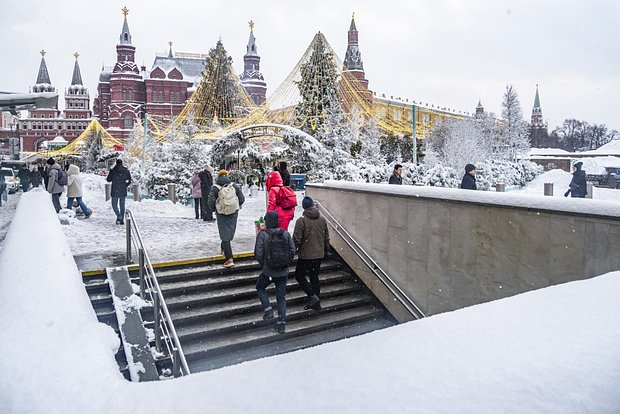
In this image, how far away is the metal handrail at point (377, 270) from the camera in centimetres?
805

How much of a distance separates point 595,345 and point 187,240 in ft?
31.2

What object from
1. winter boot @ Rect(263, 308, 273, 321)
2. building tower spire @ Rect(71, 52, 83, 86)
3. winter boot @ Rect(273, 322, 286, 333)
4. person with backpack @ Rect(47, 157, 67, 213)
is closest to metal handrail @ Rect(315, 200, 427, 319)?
winter boot @ Rect(273, 322, 286, 333)

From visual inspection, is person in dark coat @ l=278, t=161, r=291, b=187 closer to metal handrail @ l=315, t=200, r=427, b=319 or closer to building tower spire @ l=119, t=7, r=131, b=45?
metal handrail @ l=315, t=200, r=427, b=319

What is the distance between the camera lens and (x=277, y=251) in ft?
21.2

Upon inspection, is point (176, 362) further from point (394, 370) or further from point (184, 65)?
point (184, 65)

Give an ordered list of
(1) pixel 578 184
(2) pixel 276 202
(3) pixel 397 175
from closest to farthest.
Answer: (2) pixel 276 202, (1) pixel 578 184, (3) pixel 397 175

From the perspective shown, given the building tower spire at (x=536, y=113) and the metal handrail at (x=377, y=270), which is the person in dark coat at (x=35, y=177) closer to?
the metal handrail at (x=377, y=270)

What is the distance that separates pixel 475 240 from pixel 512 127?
43338mm

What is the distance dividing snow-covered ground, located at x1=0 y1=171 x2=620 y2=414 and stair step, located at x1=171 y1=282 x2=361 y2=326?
4.76m

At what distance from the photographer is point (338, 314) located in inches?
314

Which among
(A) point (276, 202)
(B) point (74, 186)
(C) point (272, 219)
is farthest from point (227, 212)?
(B) point (74, 186)

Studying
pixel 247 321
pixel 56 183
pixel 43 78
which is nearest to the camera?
pixel 247 321

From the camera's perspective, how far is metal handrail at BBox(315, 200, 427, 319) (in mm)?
8047

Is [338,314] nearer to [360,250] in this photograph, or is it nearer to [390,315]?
[390,315]
